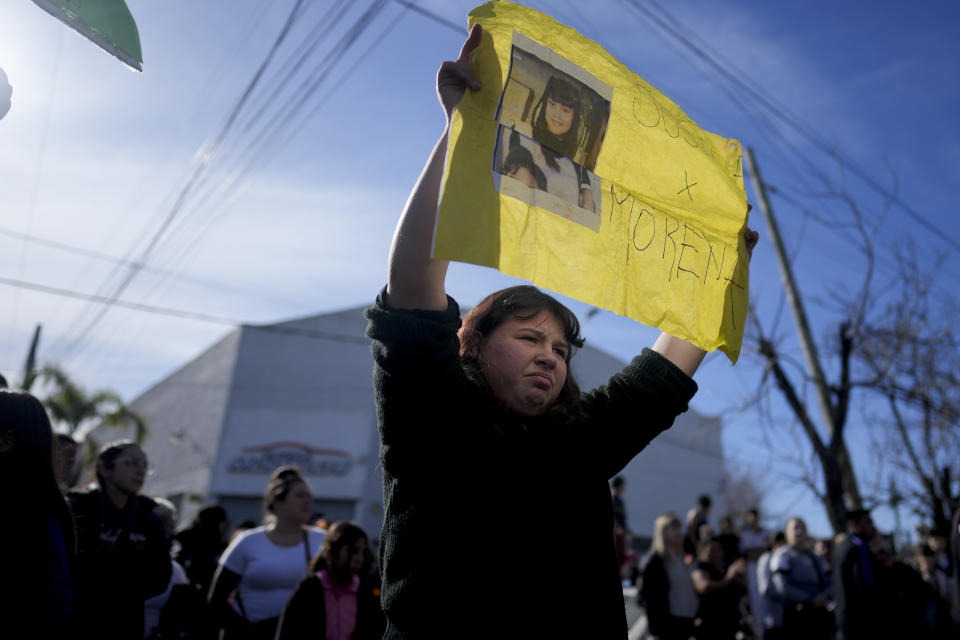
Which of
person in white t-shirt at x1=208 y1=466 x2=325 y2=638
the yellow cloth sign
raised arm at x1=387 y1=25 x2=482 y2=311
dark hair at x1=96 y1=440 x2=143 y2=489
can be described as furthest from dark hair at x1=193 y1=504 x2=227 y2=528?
raised arm at x1=387 y1=25 x2=482 y2=311

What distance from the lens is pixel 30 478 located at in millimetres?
2551

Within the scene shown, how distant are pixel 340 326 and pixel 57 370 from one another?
10.6m

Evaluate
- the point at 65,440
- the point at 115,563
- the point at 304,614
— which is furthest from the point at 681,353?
the point at 65,440

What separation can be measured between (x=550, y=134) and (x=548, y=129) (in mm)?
13

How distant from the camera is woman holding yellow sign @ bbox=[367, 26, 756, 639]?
1352 mm

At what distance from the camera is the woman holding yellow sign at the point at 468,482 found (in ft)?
4.43

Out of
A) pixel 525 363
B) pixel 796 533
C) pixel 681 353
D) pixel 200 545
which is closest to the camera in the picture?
pixel 525 363

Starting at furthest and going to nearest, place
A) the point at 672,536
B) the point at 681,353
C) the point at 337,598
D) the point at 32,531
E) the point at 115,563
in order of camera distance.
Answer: the point at 672,536 → the point at 337,598 → the point at 115,563 → the point at 32,531 → the point at 681,353

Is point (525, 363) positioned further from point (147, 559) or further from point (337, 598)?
point (147, 559)

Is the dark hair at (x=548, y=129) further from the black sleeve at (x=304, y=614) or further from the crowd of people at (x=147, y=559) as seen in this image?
the black sleeve at (x=304, y=614)

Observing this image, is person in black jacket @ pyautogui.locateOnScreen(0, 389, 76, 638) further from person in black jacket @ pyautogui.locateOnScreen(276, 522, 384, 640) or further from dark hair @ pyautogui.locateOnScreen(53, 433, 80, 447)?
dark hair @ pyautogui.locateOnScreen(53, 433, 80, 447)

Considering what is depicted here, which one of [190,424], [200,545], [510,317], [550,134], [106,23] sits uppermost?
[190,424]

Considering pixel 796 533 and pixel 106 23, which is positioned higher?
pixel 106 23

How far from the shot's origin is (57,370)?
24781mm
